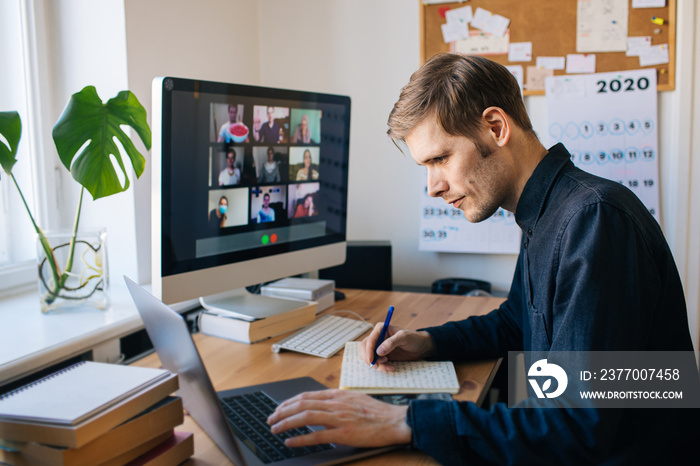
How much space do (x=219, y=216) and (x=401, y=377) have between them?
0.55m

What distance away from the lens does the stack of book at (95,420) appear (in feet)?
2.33

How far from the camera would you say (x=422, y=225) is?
2205mm

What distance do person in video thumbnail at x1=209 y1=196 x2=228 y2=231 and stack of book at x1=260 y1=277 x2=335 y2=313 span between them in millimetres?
344

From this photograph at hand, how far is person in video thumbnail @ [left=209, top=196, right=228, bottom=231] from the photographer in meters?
1.31

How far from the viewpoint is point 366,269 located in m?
1.98

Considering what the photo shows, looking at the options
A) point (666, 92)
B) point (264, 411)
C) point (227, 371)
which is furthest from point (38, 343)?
point (666, 92)

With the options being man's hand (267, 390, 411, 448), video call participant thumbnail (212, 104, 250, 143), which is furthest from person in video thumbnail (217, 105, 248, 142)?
man's hand (267, 390, 411, 448)

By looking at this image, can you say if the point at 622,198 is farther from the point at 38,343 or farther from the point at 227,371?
the point at 38,343

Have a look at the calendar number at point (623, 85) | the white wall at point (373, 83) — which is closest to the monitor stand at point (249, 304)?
the white wall at point (373, 83)

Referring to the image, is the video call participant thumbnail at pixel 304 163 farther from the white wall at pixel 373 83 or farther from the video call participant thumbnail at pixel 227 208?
the white wall at pixel 373 83

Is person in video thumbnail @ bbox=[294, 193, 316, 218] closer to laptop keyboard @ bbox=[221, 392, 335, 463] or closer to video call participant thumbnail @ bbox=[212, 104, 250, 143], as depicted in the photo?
video call participant thumbnail @ bbox=[212, 104, 250, 143]

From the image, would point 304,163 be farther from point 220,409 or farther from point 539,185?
point 220,409

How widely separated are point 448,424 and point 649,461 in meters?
0.34

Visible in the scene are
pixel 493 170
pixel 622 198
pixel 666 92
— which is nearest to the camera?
pixel 622 198
